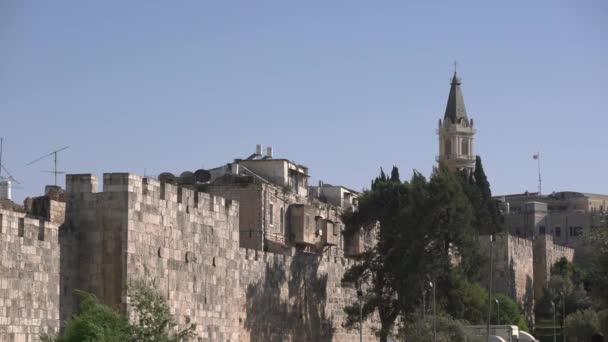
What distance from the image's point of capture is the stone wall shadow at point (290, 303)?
43531mm

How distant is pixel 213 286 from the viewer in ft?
118

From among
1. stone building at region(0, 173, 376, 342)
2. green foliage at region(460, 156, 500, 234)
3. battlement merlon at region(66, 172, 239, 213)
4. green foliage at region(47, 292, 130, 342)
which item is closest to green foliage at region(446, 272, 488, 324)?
stone building at region(0, 173, 376, 342)

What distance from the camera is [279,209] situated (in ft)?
193

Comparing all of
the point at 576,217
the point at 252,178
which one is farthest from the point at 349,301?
the point at 576,217

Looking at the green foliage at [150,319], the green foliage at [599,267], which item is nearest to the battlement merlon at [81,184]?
the green foliage at [150,319]

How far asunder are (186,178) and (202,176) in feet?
2.92

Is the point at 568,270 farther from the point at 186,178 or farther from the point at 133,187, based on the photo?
the point at 133,187

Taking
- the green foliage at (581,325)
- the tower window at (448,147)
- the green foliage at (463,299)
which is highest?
the tower window at (448,147)

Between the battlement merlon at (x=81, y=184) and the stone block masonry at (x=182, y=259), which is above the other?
the battlement merlon at (x=81, y=184)

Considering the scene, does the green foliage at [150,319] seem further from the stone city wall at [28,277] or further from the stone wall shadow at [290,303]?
the stone wall shadow at [290,303]

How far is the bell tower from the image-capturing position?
113 meters

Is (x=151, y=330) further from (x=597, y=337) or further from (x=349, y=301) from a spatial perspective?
(x=349, y=301)

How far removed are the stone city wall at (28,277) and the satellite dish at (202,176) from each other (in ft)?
91.6

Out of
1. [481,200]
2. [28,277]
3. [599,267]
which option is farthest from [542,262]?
[28,277]
